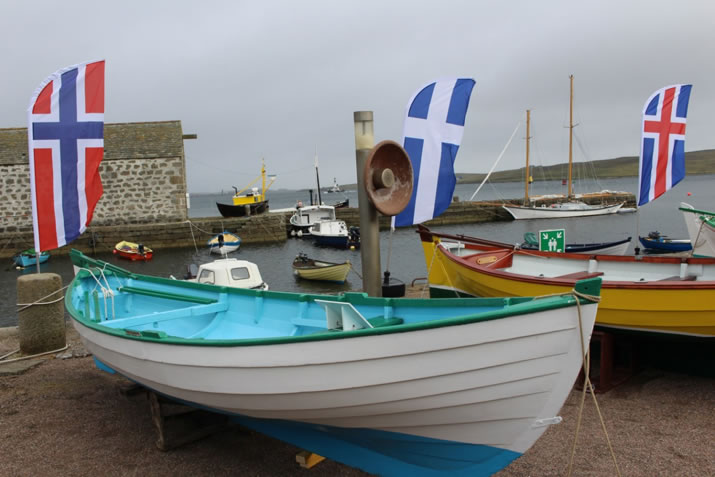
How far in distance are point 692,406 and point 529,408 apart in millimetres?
3258

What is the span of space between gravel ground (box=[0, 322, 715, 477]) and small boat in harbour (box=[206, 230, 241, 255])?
2144 centimetres

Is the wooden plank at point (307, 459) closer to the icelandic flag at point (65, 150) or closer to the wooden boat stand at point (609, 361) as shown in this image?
the wooden boat stand at point (609, 361)

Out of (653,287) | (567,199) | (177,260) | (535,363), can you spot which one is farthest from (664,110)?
(567,199)

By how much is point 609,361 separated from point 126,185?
1129 inches

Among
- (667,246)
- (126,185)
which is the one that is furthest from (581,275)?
(126,185)

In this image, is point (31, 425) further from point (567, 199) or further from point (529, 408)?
point (567, 199)

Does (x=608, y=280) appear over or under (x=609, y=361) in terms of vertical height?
over

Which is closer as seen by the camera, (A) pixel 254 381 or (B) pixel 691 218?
(A) pixel 254 381

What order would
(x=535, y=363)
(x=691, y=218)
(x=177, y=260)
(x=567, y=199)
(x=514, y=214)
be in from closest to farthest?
(x=535, y=363)
(x=691, y=218)
(x=177, y=260)
(x=514, y=214)
(x=567, y=199)

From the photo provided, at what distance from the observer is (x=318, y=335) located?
387 cm

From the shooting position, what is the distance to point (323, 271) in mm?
21203

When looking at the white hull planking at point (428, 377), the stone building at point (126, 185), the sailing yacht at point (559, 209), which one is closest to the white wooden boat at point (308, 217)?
the stone building at point (126, 185)

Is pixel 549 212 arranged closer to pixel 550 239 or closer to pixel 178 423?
pixel 550 239

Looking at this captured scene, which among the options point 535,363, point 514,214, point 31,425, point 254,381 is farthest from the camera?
point 514,214
